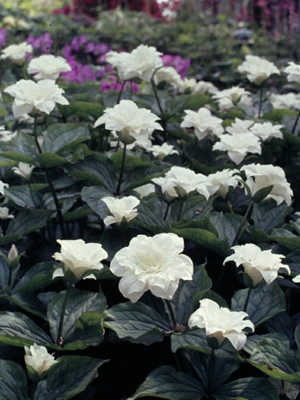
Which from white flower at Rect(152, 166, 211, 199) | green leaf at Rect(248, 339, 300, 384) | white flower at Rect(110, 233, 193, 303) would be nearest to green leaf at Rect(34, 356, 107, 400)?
white flower at Rect(110, 233, 193, 303)

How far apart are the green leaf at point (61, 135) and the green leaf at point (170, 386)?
809 millimetres

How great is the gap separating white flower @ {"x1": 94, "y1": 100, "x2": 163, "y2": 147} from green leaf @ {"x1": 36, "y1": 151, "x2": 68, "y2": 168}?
0.16 m

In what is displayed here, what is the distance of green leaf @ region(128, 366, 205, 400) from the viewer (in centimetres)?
Result: 109

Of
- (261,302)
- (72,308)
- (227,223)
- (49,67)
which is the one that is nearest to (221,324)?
(261,302)

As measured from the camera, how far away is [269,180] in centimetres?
147

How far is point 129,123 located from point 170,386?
71 cm

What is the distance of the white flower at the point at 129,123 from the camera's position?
5.04 ft

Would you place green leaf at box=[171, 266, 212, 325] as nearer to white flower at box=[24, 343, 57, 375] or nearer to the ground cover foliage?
the ground cover foliage

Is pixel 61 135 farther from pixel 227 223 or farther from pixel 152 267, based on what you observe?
pixel 152 267

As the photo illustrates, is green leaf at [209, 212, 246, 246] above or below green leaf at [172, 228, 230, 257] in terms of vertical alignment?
below

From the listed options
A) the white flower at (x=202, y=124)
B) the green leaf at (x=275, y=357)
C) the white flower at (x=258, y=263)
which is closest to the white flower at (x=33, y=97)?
the white flower at (x=202, y=124)

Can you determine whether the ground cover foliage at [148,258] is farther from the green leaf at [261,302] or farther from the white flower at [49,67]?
the white flower at [49,67]

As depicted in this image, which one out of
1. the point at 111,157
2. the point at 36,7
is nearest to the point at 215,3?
the point at 36,7

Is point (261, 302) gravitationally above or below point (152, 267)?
below
